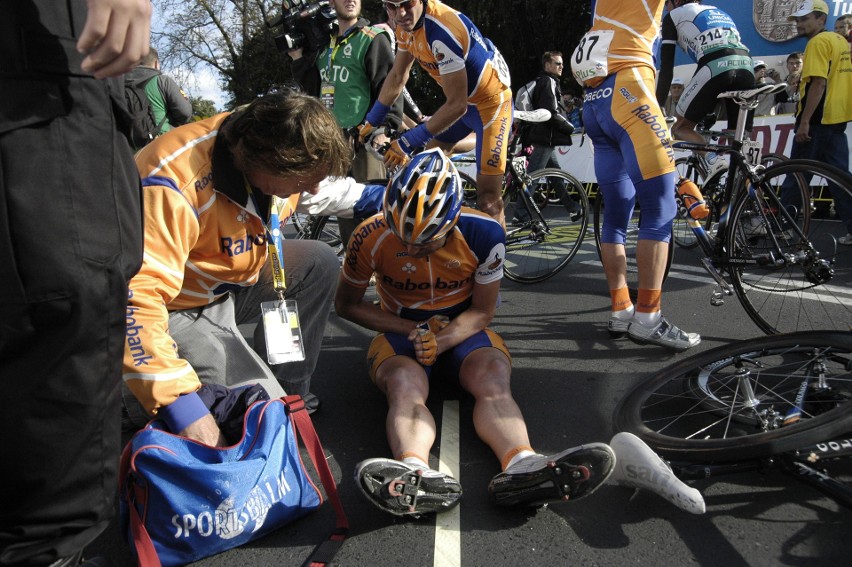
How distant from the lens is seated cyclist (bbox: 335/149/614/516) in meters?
1.80

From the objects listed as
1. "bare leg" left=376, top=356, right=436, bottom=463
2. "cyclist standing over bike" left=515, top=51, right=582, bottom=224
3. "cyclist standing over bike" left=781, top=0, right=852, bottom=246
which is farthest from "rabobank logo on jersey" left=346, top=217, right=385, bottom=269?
"cyclist standing over bike" left=781, top=0, right=852, bottom=246

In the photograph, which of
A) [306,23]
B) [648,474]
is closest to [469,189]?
[306,23]

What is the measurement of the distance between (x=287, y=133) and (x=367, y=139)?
207cm

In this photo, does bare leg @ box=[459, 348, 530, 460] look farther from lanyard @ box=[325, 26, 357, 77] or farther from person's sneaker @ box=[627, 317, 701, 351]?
lanyard @ box=[325, 26, 357, 77]

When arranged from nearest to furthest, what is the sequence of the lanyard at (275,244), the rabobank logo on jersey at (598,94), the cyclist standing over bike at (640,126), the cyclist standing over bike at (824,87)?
the lanyard at (275,244), the cyclist standing over bike at (640,126), the rabobank logo on jersey at (598,94), the cyclist standing over bike at (824,87)

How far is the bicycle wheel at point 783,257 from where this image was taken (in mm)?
3158

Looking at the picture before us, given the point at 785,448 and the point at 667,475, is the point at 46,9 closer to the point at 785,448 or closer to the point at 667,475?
the point at 667,475

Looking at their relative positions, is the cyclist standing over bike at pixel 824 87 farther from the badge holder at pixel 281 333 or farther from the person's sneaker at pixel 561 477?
the badge holder at pixel 281 333

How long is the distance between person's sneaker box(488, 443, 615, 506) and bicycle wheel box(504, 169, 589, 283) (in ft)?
9.59

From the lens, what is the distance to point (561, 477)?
177 cm

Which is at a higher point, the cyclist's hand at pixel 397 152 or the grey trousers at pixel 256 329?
the cyclist's hand at pixel 397 152

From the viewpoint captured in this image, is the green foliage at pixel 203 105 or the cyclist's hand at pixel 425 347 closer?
the cyclist's hand at pixel 425 347

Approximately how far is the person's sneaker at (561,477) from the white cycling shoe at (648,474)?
0.60ft

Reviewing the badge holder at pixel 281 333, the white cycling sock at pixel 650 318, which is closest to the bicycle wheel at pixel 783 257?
the white cycling sock at pixel 650 318
